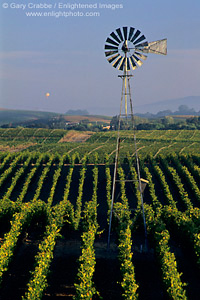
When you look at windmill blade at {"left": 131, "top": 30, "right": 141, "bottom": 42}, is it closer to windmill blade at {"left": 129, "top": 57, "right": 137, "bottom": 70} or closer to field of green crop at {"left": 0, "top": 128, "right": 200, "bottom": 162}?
windmill blade at {"left": 129, "top": 57, "right": 137, "bottom": 70}

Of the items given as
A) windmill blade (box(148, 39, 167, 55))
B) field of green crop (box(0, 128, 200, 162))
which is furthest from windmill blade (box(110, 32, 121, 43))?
field of green crop (box(0, 128, 200, 162))

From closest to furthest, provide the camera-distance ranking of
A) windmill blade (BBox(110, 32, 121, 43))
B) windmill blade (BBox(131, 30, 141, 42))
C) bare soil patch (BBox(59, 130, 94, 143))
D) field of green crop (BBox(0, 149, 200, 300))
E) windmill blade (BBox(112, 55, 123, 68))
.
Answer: field of green crop (BBox(0, 149, 200, 300)) → windmill blade (BBox(131, 30, 141, 42)) → windmill blade (BBox(110, 32, 121, 43)) → windmill blade (BBox(112, 55, 123, 68)) → bare soil patch (BBox(59, 130, 94, 143))

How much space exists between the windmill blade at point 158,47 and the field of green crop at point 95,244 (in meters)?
15.2

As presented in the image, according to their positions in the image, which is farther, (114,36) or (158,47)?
(158,47)

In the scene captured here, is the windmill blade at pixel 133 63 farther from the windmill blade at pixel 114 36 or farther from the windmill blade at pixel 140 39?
the windmill blade at pixel 114 36

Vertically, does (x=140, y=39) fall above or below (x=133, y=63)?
above

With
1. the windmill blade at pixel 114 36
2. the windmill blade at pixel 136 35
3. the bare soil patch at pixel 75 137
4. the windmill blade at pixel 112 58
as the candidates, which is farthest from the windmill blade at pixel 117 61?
the bare soil patch at pixel 75 137

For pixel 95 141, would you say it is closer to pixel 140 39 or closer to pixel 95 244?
pixel 95 244

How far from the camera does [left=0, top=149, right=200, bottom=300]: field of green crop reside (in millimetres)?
22438

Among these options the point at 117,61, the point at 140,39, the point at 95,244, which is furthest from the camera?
the point at 95,244

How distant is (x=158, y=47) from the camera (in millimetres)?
28094

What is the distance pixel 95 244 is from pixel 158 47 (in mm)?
22431

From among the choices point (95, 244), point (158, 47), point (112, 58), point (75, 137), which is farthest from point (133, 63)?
point (75, 137)

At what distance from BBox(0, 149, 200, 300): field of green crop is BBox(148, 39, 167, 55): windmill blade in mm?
15166
